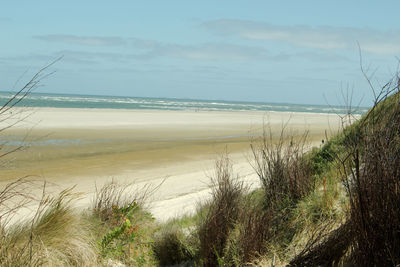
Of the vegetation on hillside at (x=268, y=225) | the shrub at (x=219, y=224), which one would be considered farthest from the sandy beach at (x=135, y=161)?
the shrub at (x=219, y=224)

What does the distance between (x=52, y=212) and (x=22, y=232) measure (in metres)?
0.39

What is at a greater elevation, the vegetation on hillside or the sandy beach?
the vegetation on hillside

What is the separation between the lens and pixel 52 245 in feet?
17.0

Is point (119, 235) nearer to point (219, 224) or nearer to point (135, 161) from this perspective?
point (219, 224)

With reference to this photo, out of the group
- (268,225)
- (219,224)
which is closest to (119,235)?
(219,224)

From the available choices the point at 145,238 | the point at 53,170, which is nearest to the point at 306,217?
the point at 145,238

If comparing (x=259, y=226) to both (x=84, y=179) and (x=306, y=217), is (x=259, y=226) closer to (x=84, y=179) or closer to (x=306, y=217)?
(x=306, y=217)

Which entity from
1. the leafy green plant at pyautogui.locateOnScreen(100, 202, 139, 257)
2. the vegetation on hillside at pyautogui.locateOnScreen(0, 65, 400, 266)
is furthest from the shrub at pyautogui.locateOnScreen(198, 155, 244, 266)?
the leafy green plant at pyautogui.locateOnScreen(100, 202, 139, 257)

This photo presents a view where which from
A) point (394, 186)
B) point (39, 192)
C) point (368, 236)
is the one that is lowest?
point (39, 192)

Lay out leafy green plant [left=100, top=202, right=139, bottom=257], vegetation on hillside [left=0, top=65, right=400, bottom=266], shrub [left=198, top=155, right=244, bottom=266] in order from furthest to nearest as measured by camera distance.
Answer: shrub [left=198, top=155, right=244, bottom=266] < leafy green plant [left=100, top=202, right=139, bottom=257] < vegetation on hillside [left=0, top=65, right=400, bottom=266]

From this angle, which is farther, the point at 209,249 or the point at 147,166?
the point at 147,166

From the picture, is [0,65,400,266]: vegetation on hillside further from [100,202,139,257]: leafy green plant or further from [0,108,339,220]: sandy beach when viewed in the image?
[0,108,339,220]: sandy beach

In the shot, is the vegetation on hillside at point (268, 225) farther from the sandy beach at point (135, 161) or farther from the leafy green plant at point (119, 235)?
the sandy beach at point (135, 161)

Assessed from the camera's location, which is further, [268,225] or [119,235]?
[119,235]
